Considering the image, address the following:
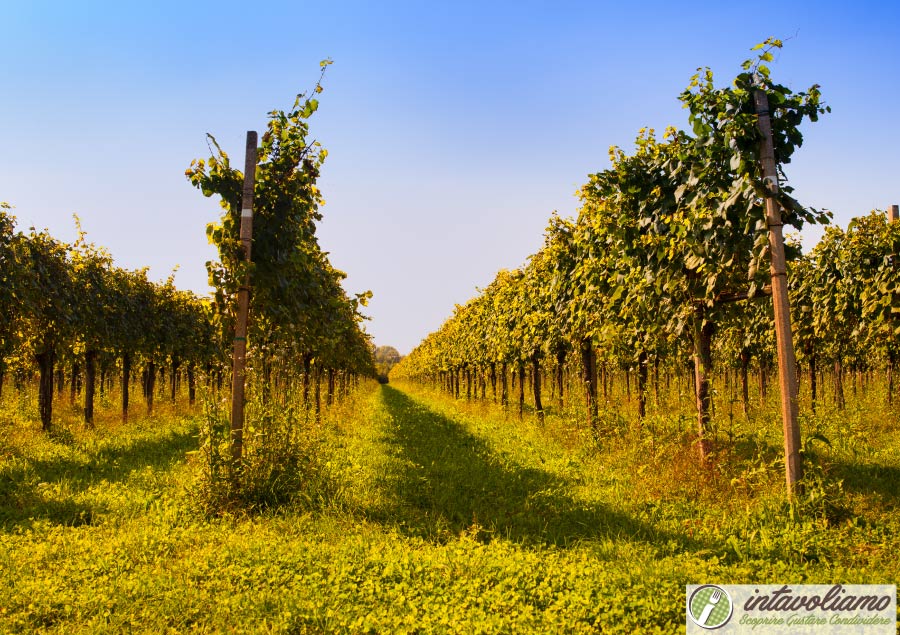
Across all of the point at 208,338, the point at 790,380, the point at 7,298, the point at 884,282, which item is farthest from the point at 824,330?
the point at 208,338

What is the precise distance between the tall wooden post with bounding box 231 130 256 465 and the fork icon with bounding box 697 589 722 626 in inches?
232

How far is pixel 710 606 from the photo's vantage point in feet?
14.4

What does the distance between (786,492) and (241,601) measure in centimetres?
602

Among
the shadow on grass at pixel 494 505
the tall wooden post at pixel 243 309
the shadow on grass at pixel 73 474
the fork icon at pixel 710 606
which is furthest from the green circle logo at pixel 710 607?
the shadow on grass at pixel 73 474

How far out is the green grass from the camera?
14.5 ft

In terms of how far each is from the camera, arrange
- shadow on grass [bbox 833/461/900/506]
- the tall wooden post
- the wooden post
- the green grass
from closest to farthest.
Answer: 1. the green grass
2. the wooden post
3. the tall wooden post
4. shadow on grass [bbox 833/461/900/506]

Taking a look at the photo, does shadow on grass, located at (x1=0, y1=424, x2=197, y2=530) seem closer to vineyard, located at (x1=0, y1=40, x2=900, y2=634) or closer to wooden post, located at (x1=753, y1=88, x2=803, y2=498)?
vineyard, located at (x1=0, y1=40, x2=900, y2=634)

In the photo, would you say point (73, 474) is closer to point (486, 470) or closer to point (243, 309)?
point (243, 309)

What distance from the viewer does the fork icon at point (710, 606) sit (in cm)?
422

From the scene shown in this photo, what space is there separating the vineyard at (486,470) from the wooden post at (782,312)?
27mm

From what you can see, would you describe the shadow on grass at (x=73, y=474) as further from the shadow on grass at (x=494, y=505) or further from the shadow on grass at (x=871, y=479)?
the shadow on grass at (x=871, y=479)

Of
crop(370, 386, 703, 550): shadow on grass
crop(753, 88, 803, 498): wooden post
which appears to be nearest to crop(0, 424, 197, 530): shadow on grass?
crop(370, 386, 703, 550): shadow on grass

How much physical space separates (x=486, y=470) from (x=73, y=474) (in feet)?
24.5

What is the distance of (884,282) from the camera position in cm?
1159
